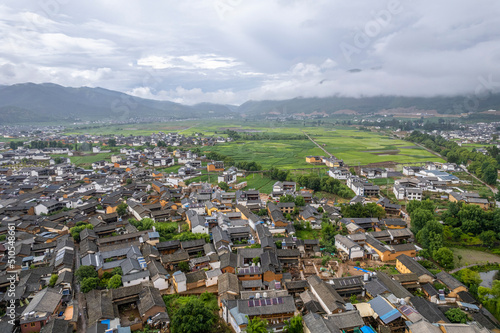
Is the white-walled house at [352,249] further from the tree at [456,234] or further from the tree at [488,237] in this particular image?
the tree at [488,237]

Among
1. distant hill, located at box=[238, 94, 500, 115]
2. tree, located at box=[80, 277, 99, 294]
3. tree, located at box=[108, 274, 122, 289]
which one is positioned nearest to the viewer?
tree, located at box=[80, 277, 99, 294]

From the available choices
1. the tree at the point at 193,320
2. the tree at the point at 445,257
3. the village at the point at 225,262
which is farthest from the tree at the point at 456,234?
the tree at the point at 193,320

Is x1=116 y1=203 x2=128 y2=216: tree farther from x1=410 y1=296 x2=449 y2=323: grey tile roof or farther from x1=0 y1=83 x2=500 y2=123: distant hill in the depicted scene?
x1=0 y1=83 x2=500 y2=123: distant hill

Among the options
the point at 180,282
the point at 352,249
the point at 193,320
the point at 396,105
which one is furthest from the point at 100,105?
the point at 193,320

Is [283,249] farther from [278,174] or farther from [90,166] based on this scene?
[90,166]

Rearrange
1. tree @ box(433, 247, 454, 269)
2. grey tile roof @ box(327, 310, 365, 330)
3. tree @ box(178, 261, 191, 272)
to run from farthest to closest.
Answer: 1. tree @ box(433, 247, 454, 269)
2. tree @ box(178, 261, 191, 272)
3. grey tile roof @ box(327, 310, 365, 330)

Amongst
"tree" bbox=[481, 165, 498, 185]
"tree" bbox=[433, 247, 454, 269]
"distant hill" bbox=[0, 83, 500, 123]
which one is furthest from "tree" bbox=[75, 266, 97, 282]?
"distant hill" bbox=[0, 83, 500, 123]
